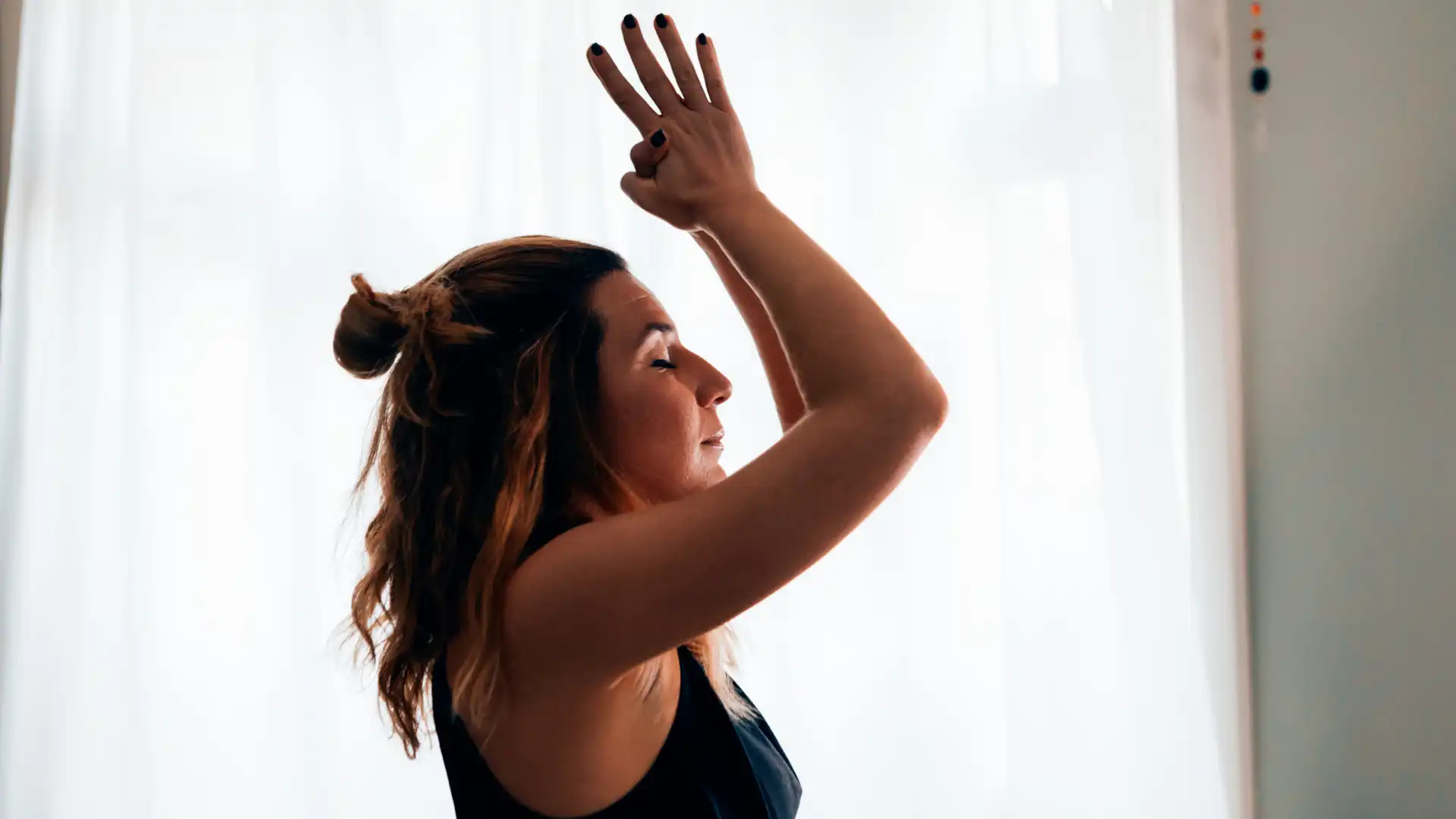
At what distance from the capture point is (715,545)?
566 mm

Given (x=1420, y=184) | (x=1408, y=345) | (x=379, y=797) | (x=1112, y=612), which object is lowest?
(x=379, y=797)

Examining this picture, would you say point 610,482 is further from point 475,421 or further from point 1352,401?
point 1352,401

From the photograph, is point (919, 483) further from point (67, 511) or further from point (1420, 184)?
point (67, 511)

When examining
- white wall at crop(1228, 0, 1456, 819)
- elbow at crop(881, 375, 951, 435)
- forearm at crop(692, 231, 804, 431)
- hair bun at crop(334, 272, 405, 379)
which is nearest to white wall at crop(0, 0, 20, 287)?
hair bun at crop(334, 272, 405, 379)

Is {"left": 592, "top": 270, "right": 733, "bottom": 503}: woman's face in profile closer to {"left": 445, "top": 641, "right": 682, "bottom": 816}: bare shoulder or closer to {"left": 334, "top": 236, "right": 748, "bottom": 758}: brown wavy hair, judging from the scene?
{"left": 334, "top": 236, "right": 748, "bottom": 758}: brown wavy hair

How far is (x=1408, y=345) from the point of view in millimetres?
1456

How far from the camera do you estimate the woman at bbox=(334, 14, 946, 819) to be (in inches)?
22.3

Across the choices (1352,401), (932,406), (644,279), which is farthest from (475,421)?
(1352,401)

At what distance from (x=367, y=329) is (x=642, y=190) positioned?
0.73 feet

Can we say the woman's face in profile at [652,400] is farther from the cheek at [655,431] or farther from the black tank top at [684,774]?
the black tank top at [684,774]

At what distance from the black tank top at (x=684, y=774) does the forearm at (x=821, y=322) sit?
0.26 metres

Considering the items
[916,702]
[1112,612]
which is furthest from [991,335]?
[916,702]

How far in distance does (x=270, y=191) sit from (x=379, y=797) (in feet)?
2.90

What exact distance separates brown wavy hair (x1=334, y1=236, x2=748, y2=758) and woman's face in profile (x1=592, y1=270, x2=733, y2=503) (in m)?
0.01
